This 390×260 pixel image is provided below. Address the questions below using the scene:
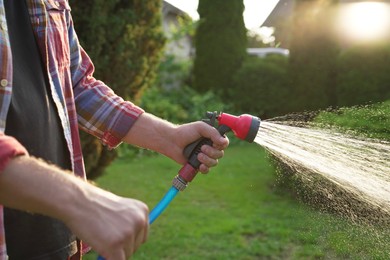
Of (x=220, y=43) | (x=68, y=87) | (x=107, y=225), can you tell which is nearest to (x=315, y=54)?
(x=220, y=43)

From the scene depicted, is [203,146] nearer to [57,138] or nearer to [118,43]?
[57,138]

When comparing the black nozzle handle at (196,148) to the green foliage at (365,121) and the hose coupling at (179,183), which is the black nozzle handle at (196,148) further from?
the green foliage at (365,121)

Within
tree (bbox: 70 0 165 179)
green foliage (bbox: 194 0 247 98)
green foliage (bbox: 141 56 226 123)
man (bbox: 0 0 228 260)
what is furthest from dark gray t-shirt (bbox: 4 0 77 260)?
green foliage (bbox: 194 0 247 98)

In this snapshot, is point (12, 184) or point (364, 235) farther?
point (364, 235)

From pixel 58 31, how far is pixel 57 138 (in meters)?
0.35

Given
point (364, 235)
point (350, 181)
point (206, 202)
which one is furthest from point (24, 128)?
point (206, 202)

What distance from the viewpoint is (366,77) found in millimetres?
8578

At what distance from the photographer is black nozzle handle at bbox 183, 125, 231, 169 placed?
6.39 feet

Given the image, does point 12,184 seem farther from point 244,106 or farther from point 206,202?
point 244,106

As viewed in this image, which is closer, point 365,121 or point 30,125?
point 30,125

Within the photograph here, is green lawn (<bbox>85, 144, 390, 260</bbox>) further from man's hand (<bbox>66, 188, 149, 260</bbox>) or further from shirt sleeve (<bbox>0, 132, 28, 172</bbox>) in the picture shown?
shirt sleeve (<bbox>0, 132, 28, 172</bbox>)

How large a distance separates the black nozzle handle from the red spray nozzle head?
0.02m

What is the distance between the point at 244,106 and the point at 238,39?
199cm

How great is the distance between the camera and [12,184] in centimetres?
125
